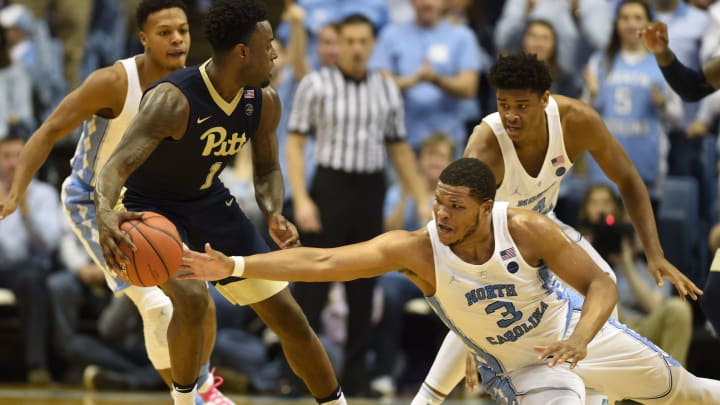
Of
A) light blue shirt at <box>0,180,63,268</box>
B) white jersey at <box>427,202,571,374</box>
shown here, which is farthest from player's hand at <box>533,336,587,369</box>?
light blue shirt at <box>0,180,63,268</box>

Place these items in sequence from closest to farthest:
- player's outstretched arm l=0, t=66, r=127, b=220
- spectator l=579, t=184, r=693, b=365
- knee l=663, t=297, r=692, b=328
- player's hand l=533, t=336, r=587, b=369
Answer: player's hand l=533, t=336, r=587, b=369
player's outstretched arm l=0, t=66, r=127, b=220
knee l=663, t=297, r=692, b=328
spectator l=579, t=184, r=693, b=365

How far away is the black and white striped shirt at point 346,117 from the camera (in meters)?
8.25

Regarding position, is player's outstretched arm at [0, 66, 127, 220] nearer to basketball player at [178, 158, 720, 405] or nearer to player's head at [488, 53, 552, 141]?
basketball player at [178, 158, 720, 405]

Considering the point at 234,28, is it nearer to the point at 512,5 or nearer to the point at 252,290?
the point at 252,290

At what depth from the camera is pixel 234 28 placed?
508 cm

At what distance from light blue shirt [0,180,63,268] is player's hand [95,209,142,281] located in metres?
4.66

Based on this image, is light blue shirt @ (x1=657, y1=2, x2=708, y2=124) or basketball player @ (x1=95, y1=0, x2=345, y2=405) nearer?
basketball player @ (x1=95, y1=0, x2=345, y2=405)

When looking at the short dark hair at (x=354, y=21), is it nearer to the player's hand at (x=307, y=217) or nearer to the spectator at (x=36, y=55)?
the player's hand at (x=307, y=217)

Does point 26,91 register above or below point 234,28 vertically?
below

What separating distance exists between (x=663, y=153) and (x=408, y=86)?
1.94 metres

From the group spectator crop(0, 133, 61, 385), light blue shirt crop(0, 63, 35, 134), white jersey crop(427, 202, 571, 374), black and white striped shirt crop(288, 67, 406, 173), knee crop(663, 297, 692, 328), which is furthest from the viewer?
light blue shirt crop(0, 63, 35, 134)

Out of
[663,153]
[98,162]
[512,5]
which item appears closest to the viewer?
[98,162]

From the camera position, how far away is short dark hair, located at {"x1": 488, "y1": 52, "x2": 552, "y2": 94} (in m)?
5.24

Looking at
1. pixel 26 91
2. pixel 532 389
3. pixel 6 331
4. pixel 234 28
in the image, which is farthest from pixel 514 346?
pixel 26 91
